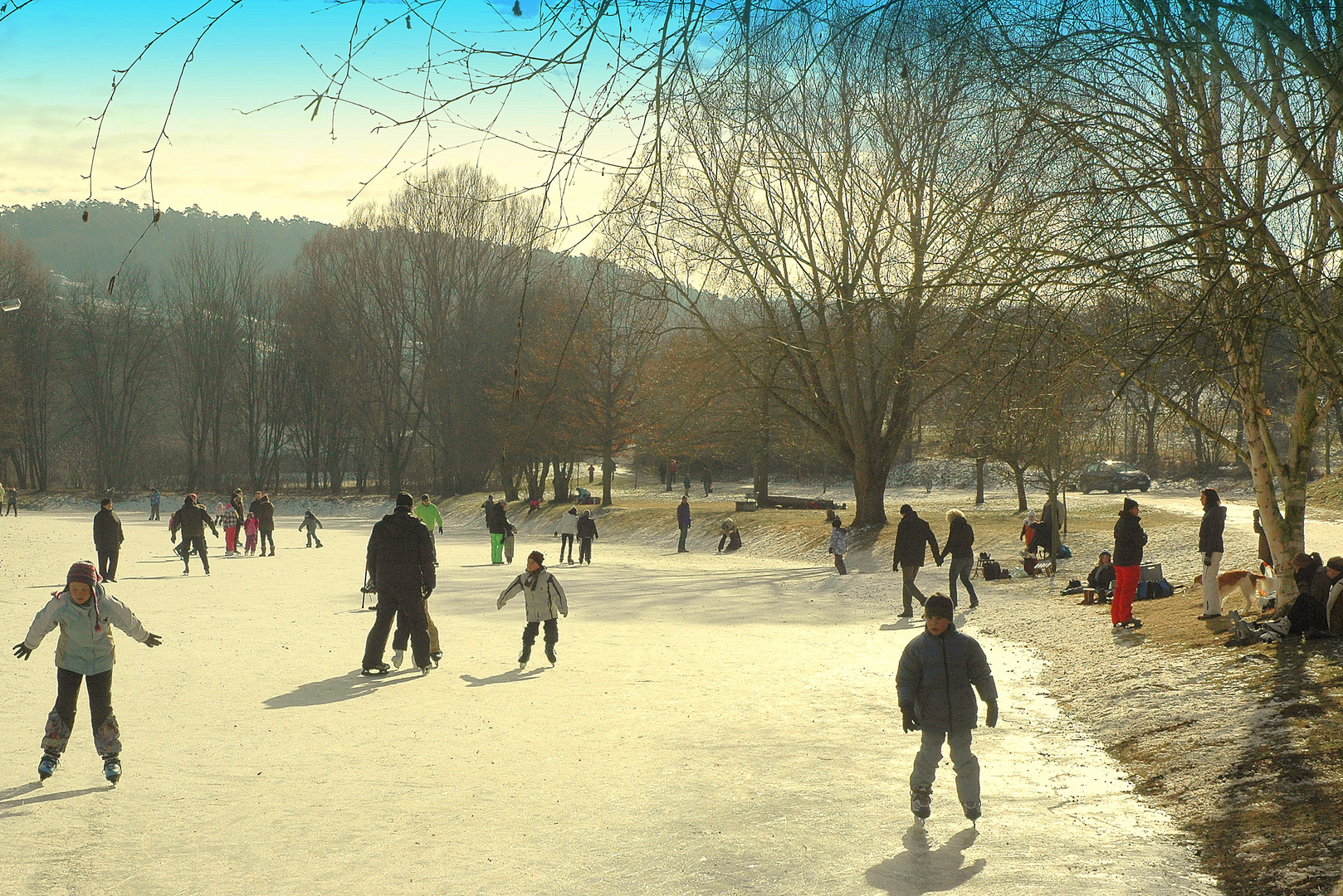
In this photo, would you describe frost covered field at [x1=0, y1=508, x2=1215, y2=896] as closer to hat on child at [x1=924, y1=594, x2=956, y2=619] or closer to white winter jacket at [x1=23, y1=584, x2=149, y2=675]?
white winter jacket at [x1=23, y1=584, x2=149, y2=675]

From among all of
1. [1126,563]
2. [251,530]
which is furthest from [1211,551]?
[251,530]

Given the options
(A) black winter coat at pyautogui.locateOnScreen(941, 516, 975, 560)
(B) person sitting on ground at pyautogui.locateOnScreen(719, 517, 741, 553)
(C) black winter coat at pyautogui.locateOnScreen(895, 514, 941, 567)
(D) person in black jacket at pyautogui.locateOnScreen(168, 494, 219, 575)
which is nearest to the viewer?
(A) black winter coat at pyautogui.locateOnScreen(941, 516, 975, 560)

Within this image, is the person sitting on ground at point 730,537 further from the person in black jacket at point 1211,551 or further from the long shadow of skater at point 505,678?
the long shadow of skater at point 505,678

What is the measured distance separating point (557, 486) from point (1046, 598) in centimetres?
3621

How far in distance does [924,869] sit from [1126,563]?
1026 cm

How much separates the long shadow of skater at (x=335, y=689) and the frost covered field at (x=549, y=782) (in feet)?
0.18

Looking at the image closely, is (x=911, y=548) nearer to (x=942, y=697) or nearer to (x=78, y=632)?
(x=942, y=697)

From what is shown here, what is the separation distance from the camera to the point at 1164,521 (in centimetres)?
2844

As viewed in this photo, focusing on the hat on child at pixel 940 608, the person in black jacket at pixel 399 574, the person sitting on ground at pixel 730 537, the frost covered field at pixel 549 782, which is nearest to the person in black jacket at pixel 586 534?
the person sitting on ground at pixel 730 537

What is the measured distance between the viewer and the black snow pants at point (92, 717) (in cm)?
731

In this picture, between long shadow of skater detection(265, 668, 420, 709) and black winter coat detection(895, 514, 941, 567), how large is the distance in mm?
9481

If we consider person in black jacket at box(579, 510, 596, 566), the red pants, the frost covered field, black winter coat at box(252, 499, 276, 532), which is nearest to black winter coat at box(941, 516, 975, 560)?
the frost covered field

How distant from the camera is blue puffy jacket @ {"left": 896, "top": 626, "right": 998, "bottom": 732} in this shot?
6.71 m

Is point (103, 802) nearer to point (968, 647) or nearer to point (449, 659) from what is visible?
point (968, 647)
